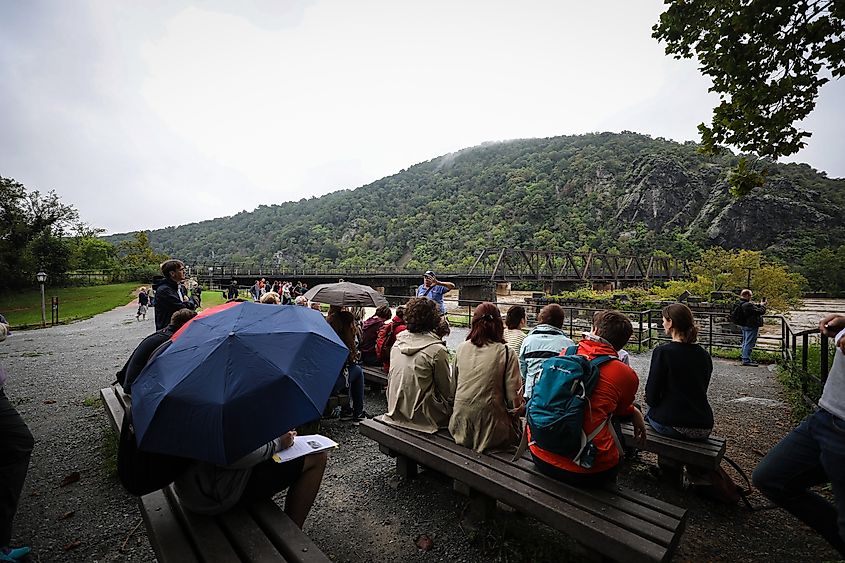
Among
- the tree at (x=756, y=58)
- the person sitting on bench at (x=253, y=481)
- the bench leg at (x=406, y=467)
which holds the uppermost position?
the tree at (x=756, y=58)

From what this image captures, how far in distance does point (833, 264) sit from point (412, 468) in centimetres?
6002

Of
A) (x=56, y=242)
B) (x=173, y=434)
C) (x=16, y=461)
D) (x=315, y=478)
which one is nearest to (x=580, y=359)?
(x=315, y=478)

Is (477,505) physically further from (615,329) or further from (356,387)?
(356,387)

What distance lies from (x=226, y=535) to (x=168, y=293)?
12.9ft

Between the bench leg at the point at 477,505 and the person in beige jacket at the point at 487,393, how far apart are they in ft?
0.88

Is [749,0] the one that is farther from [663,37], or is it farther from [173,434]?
[173,434]

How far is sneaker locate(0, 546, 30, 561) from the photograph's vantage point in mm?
2377

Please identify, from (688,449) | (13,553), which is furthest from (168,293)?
(688,449)

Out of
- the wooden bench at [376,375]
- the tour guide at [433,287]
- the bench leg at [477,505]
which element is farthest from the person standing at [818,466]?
the tour guide at [433,287]

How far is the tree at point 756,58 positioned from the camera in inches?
166

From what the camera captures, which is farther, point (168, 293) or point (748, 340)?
point (748, 340)

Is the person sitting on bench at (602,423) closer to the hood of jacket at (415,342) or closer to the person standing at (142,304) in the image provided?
the hood of jacket at (415,342)

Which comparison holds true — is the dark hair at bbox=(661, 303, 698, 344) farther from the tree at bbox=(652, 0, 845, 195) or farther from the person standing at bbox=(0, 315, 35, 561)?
the person standing at bbox=(0, 315, 35, 561)

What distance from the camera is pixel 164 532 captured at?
6.24ft
